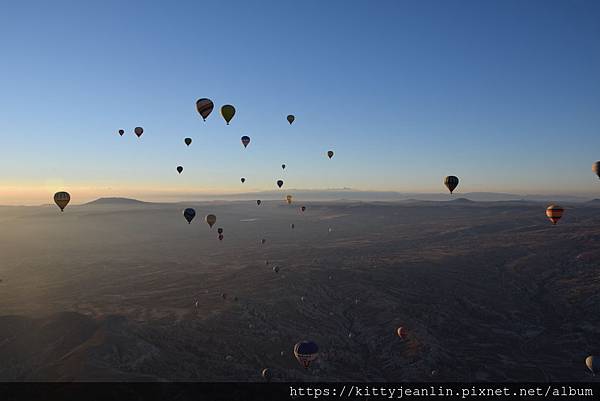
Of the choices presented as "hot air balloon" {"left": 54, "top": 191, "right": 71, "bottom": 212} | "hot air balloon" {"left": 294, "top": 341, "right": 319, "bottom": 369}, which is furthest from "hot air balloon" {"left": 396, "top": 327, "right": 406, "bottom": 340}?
"hot air balloon" {"left": 54, "top": 191, "right": 71, "bottom": 212}

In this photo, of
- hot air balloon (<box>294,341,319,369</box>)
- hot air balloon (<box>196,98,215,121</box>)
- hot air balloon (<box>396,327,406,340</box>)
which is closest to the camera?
hot air balloon (<box>294,341,319,369</box>)

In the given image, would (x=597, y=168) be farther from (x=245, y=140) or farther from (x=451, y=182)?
(x=245, y=140)

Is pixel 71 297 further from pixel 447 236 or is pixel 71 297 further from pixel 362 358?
pixel 447 236

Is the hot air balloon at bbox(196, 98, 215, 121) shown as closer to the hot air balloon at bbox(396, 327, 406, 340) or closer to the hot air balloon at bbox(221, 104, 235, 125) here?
the hot air balloon at bbox(221, 104, 235, 125)

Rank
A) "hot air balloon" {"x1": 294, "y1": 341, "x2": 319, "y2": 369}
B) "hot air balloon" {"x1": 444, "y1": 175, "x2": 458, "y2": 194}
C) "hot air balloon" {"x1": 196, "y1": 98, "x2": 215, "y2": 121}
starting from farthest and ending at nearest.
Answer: "hot air balloon" {"x1": 444, "y1": 175, "x2": 458, "y2": 194}, "hot air balloon" {"x1": 196, "y1": 98, "x2": 215, "y2": 121}, "hot air balloon" {"x1": 294, "y1": 341, "x2": 319, "y2": 369}

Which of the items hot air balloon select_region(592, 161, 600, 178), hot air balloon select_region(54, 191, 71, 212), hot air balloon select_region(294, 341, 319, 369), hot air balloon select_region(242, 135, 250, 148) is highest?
hot air balloon select_region(242, 135, 250, 148)

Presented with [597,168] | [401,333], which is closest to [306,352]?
[401,333]
